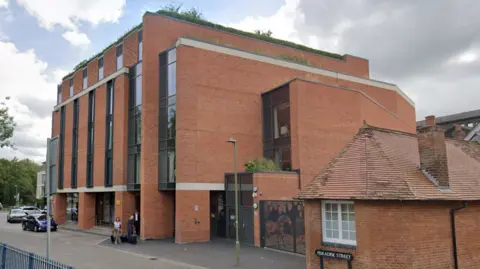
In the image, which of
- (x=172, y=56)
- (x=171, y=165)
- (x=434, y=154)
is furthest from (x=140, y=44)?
(x=434, y=154)

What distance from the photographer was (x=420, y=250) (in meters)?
12.6

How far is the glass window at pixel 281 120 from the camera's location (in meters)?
29.0

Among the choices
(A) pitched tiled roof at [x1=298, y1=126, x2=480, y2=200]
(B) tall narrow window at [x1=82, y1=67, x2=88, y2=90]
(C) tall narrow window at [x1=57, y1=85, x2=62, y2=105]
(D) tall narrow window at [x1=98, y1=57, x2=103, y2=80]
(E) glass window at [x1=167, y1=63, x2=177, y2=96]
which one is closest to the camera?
(A) pitched tiled roof at [x1=298, y1=126, x2=480, y2=200]

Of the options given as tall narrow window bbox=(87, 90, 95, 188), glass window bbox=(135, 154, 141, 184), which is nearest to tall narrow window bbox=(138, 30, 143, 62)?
glass window bbox=(135, 154, 141, 184)

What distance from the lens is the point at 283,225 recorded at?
21641mm

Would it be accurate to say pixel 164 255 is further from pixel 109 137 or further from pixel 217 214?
pixel 109 137

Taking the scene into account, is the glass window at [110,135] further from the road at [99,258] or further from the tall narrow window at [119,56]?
the road at [99,258]

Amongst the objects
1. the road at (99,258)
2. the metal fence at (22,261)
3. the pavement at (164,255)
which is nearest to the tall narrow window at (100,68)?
the pavement at (164,255)

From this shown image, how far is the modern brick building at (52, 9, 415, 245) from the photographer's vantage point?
2709 centimetres

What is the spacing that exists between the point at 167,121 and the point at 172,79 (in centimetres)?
289

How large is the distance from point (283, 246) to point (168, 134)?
11862mm

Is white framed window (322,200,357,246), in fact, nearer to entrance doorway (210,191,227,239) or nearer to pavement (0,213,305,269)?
pavement (0,213,305,269)

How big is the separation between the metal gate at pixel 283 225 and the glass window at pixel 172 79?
10.3 m

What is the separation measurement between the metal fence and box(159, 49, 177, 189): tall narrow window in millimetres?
16494
